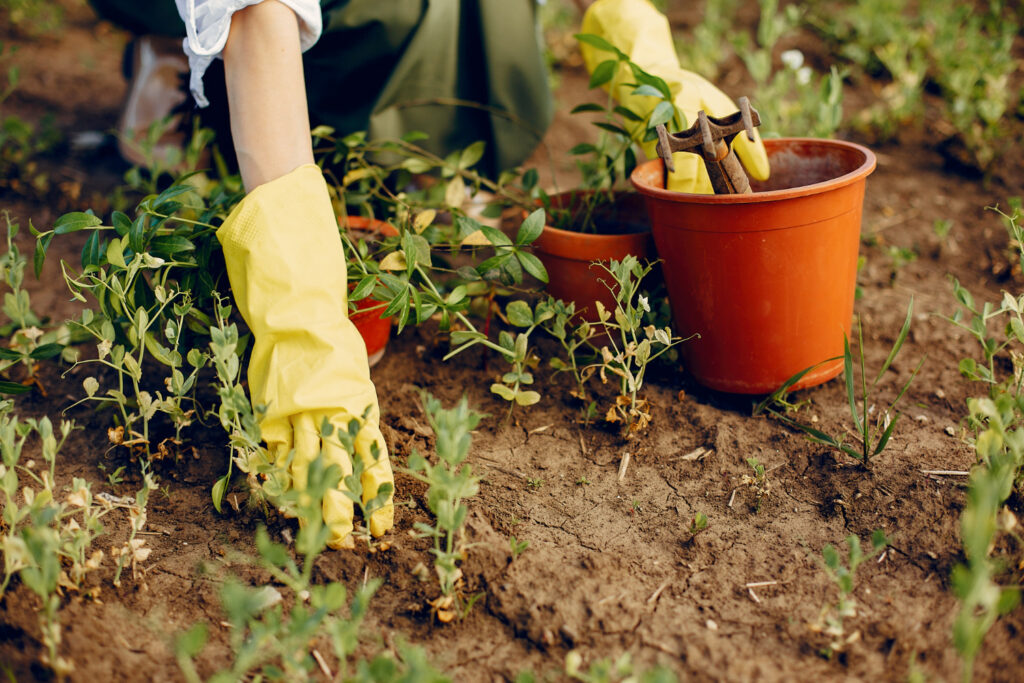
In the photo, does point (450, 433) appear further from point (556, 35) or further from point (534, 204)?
point (556, 35)

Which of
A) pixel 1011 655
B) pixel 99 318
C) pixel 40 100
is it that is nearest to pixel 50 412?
pixel 99 318

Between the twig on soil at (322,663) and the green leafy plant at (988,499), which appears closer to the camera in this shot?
the green leafy plant at (988,499)

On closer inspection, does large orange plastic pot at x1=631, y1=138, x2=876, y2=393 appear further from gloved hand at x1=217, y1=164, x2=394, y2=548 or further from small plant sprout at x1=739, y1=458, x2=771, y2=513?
gloved hand at x1=217, y1=164, x2=394, y2=548

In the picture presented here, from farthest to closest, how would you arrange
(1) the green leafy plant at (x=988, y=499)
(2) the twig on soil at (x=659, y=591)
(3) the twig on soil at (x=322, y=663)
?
(2) the twig on soil at (x=659, y=591) < (3) the twig on soil at (x=322, y=663) < (1) the green leafy plant at (x=988, y=499)

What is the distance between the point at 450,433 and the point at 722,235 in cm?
65

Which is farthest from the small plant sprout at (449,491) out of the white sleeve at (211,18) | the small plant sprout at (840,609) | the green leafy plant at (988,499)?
the white sleeve at (211,18)

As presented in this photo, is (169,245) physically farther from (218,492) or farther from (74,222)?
(218,492)

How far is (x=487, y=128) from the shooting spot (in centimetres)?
213

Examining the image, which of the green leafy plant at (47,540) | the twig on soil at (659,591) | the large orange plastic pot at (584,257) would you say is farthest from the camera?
the large orange plastic pot at (584,257)

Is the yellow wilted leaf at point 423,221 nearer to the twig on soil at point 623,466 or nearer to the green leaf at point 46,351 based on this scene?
the twig on soil at point 623,466

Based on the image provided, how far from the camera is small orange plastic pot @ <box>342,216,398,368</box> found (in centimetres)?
155

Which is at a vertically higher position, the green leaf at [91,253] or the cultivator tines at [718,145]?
the cultivator tines at [718,145]

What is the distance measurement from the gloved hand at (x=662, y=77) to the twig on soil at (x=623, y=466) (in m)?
0.56

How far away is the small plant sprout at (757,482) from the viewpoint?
1.32 m
